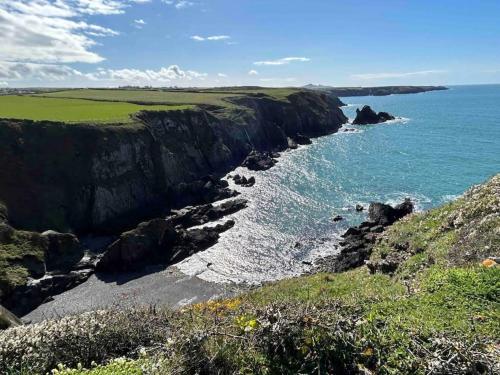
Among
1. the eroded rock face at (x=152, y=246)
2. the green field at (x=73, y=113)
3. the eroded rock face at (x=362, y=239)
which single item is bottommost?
the eroded rock face at (x=152, y=246)

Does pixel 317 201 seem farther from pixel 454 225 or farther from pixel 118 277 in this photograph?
pixel 454 225

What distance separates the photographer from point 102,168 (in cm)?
5906

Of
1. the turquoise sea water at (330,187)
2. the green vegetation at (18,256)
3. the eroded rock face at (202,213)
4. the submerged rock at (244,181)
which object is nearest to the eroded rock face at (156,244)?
the eroded rock face at (202,213)

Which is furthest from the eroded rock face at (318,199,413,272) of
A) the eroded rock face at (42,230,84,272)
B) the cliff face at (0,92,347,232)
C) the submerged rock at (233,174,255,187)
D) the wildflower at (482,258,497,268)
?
the cliff face at (0,92,347,232)

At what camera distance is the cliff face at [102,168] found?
51812 millimetres

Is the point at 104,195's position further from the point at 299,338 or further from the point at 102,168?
the point at 299,338

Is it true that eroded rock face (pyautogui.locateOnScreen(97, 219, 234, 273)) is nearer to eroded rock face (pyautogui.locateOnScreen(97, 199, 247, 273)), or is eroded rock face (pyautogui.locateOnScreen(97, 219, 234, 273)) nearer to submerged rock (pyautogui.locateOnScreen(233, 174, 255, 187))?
eroded rock face (pyautogui.locateOnScreen(97, 199, 247, 273))

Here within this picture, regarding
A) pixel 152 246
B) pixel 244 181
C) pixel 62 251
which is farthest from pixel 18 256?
pixel 244 181

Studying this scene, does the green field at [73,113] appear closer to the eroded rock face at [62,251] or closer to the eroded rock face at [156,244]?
the eroded rock face at [62,251]

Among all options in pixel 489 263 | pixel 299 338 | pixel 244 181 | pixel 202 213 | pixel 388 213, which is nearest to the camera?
pixel 299 338

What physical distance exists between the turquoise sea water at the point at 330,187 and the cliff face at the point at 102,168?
39.3 ft

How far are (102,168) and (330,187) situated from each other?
123ft

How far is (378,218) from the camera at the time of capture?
51.1m

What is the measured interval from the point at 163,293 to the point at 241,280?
24.9ft
